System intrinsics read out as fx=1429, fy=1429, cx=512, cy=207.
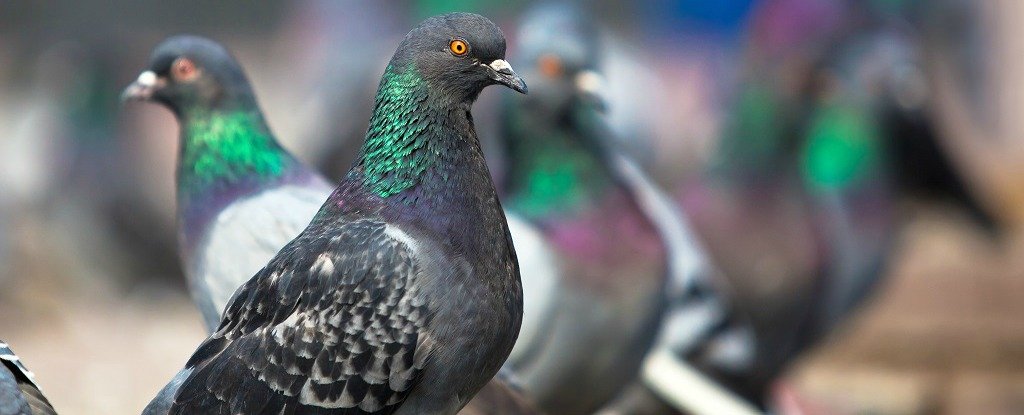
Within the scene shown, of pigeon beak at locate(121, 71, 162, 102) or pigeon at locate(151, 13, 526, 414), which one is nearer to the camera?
pigeon at locate(151, 13, 526, 414)

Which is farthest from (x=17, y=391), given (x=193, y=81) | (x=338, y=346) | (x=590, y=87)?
(x=590, y=87)

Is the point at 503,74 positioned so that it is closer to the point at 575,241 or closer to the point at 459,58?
the point at 459,58

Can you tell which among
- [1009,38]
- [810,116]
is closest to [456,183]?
[810,116]

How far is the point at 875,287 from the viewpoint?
6.74 meters

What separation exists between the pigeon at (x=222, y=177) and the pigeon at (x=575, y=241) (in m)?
1.21

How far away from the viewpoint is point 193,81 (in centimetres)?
414

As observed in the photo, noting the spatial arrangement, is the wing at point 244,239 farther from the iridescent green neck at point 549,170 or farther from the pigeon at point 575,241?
the iridescent green neck at point 549,170

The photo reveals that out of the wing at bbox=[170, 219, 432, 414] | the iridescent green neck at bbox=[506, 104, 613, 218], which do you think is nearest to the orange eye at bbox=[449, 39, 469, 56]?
the wing at bbox=[170, 219, 432, 414]

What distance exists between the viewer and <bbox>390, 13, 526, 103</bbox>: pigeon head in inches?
117

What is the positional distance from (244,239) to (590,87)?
200cm

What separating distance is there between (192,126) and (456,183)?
4.81ft

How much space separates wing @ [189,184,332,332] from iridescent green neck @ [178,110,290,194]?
10cm

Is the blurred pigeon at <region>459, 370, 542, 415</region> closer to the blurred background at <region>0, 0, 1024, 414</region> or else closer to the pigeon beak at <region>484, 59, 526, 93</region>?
the pigeon beak at <region>484, 59, 526, 93</region>

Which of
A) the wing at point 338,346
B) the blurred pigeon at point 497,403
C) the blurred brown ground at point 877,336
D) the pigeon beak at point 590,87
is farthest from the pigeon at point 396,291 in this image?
the blurred brown ground at point 877,336
